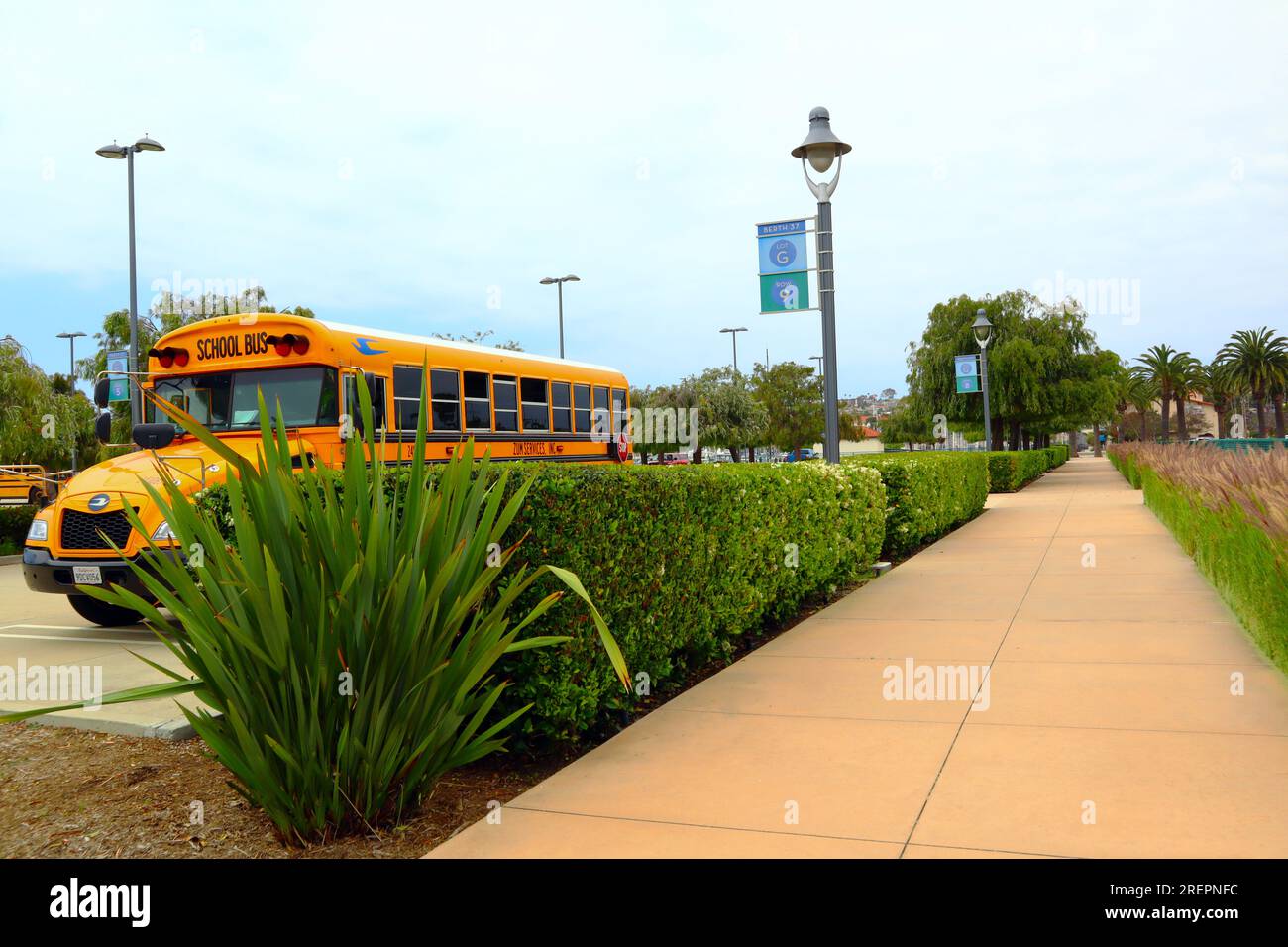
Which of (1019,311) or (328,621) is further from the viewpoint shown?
(1019,311)

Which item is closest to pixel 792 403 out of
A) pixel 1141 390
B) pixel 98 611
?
pixel 1141 390

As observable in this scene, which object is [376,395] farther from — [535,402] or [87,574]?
[535,402]

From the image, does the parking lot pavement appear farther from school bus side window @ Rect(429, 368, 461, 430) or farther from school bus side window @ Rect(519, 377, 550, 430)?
school bus side window @ Rect(519, 377, 550, 430)

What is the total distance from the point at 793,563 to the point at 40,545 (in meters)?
6.69

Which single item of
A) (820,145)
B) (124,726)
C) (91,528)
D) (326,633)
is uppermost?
(820,145)

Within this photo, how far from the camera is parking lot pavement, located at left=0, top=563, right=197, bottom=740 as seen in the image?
5.64m

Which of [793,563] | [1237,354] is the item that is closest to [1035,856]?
[793,563]

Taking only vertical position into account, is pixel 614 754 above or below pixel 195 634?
below

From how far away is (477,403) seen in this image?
39.7 feet

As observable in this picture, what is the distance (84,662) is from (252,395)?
3202 millimetres

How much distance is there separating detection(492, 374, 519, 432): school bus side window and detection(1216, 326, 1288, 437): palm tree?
229 feet

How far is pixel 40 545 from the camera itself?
895 cm

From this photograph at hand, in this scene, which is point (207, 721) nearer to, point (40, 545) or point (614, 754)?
point (614, 754)

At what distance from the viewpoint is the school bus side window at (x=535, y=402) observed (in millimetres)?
13195
